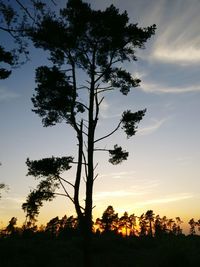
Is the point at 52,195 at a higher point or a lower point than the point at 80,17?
lower

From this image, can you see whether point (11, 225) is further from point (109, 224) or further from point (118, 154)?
point (118, 154)

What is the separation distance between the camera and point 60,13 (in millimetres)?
16422

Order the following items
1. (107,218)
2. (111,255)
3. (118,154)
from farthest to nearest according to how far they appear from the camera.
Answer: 1. (107,218)
2. (111,255)
3. (118,154)

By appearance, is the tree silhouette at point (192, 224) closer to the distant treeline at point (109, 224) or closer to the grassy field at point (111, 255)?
the distant treeline at point (109, 224)

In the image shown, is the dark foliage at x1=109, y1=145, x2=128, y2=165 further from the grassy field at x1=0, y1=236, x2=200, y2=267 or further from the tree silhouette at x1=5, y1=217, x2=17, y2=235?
the tree silhouette at x1=5, y1=217, x2=17, y2=235

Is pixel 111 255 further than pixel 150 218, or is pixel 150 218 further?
pixel 150 218

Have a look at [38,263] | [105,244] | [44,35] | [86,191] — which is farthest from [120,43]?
[105,244]

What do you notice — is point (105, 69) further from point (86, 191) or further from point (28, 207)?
point (28, 207)

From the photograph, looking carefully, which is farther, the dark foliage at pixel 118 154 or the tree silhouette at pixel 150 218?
the tree silhouette at pixel 150 218

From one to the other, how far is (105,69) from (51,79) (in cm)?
279

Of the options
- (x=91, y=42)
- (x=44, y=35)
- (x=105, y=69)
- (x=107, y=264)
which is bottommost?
(x=107, y=264)

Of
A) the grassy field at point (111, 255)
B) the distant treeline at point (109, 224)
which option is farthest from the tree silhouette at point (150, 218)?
the grassy field at point (111, 255)

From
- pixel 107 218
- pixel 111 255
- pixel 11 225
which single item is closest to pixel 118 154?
pixel 111 255

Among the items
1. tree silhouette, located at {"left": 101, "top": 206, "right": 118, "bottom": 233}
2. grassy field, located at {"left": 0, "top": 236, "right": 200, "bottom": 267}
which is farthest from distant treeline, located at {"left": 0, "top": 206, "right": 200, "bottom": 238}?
grassy field, located at {"left": 0, "top": 236, "right": 200, "bottom": 267}
